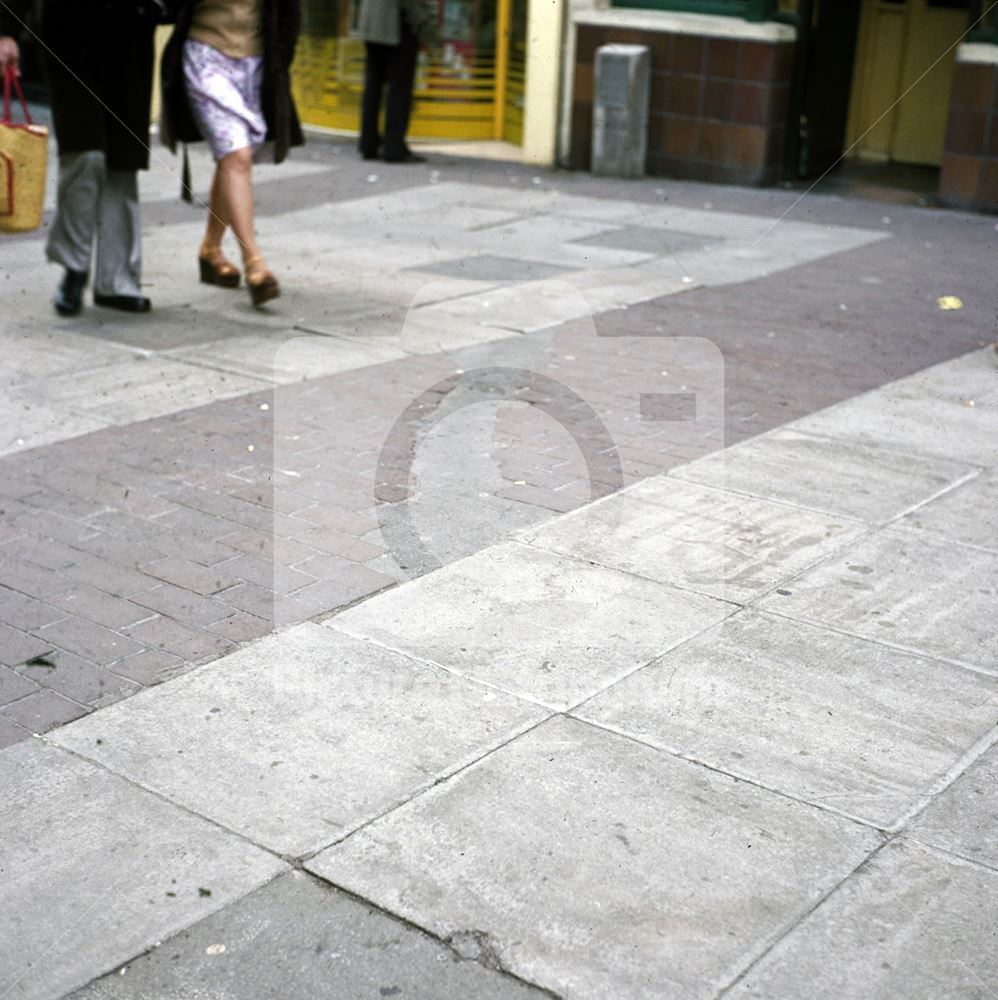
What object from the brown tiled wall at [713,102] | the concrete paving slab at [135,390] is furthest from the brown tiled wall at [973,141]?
the concrete paving slab at [135,390]

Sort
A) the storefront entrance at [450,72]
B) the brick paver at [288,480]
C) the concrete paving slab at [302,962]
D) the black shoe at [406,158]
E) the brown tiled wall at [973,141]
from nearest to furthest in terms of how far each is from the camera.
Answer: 1. the concrete paving slab at [302,962]
2. the brick paver at [288,480]
3. the brown tiled wall at [973,141]
4. the black shoe at [406,158]
5. the storefront entrance at [450,72]

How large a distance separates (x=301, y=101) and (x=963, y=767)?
12958 millimetres

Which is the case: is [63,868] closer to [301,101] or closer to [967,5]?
[967,5]

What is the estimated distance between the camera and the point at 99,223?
303 inches

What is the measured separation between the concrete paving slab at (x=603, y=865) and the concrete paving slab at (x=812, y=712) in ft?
0.39

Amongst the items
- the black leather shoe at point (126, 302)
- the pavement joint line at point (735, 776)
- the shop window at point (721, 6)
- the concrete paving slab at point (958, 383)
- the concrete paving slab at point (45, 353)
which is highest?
the shop window at point (721, 6)

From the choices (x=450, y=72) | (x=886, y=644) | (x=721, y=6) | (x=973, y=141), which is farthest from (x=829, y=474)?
(x=450, y=72)

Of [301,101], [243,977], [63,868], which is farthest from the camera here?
[301,101]

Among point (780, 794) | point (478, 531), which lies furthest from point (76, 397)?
point (780, 794)

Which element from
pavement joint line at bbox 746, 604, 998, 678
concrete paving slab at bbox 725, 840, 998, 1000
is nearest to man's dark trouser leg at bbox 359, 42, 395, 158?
pavement joint line at bbox 746, 604, 998, 678

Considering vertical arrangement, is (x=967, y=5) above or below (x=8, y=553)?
above

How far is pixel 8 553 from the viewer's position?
15.8ft

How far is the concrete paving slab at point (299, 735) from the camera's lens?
345cm

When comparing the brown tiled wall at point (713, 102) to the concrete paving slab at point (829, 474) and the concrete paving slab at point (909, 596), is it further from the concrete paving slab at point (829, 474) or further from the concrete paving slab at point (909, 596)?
the concrete paving slab at point (909, 596)
